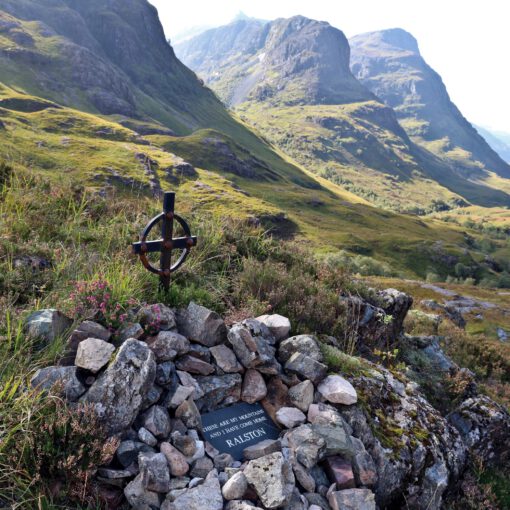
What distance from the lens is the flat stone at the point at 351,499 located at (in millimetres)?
5273

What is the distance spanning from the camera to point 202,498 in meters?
4.64

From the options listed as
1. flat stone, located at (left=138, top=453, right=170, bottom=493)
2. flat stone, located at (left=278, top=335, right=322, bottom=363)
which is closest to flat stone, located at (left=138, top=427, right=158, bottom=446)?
flat stone, located at (left=138, top=453, right=170, bottom=493)

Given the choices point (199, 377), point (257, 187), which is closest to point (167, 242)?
point (199, 377)

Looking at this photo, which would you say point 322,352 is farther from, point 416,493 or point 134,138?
point 134,138

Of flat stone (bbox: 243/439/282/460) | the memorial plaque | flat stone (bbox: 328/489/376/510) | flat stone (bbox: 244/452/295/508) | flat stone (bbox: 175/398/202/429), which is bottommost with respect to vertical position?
flat stone (bbox: 328/489/376/510)

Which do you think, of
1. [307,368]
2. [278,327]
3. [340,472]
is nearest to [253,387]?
[307,368]

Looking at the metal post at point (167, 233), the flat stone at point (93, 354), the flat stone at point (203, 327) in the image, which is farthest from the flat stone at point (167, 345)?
the metal post at point (167, 233)

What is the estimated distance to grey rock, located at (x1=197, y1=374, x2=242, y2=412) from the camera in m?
6.30

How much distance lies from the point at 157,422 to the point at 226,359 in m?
1.72

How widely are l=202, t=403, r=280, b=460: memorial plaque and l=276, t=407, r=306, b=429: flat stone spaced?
197mm

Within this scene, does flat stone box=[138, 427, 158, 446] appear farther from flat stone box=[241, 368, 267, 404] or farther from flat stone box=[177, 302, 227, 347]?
flat stone box=[177, 302, 227, 347]

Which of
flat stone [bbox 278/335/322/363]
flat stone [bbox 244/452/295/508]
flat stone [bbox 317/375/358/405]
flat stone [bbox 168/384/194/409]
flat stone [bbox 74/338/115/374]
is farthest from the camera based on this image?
flat stone [bbox 278/335/322/363]

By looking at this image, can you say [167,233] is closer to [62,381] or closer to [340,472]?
[62,381]

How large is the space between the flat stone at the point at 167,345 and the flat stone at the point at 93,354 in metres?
0.68
